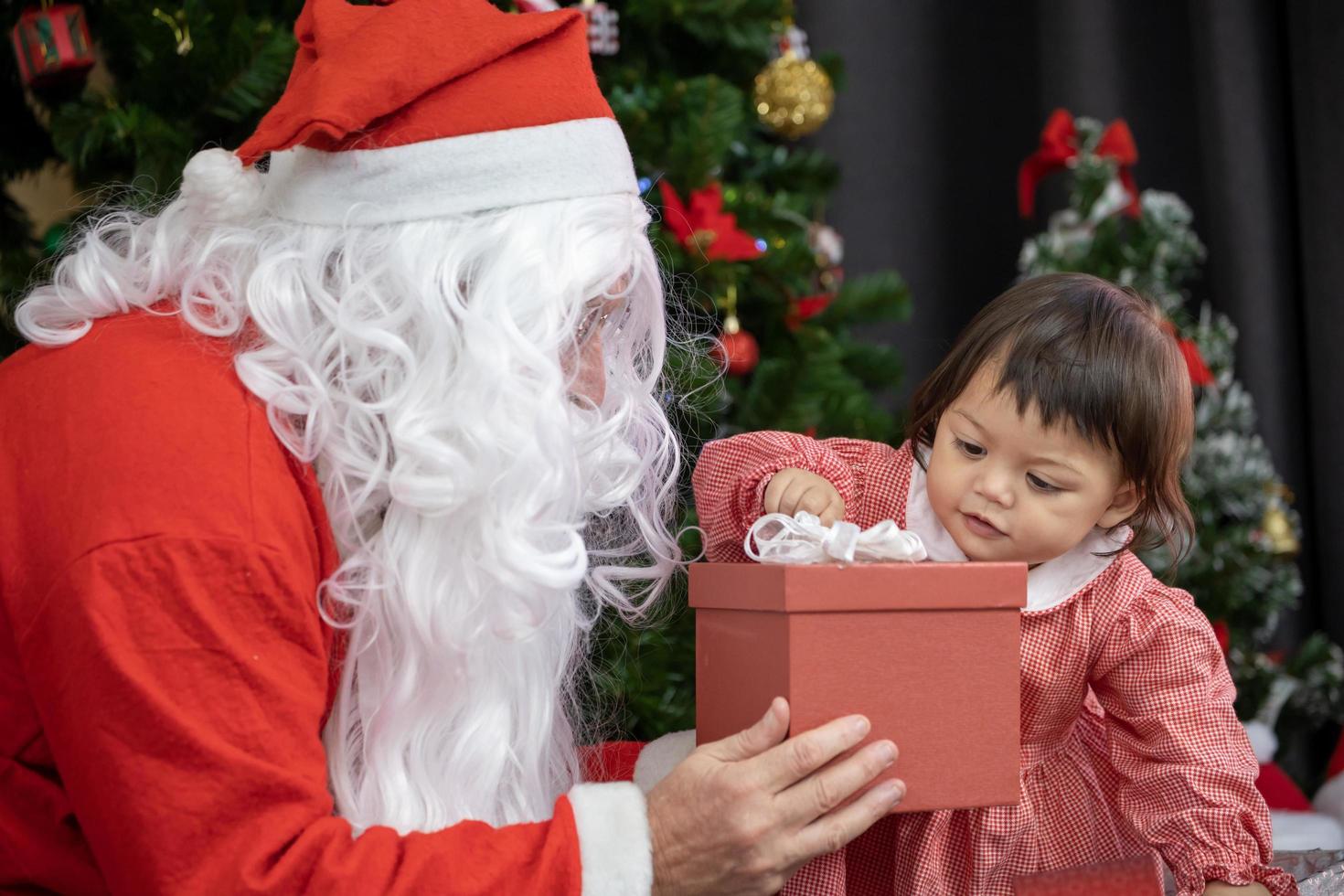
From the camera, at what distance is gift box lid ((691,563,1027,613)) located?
123cm

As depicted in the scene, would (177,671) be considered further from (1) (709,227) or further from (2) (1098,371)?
(1) (709,227)

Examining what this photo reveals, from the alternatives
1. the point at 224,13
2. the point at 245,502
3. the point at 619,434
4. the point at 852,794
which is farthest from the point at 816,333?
the point at 245,502

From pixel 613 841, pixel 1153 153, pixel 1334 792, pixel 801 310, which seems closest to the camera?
pixel 613 841

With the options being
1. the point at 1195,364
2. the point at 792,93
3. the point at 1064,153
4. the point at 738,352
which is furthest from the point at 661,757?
the point at 1064,153

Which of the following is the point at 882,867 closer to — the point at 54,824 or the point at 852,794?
the point at 852,794

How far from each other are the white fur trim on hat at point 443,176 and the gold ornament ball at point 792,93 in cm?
127

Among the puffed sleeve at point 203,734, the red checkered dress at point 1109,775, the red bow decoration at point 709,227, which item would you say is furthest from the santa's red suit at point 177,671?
the red bow decoration at point 709,227

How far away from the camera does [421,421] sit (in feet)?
4.16

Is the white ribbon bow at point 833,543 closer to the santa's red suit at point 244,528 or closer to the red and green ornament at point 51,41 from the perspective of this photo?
the santa's red suit at point 244,528

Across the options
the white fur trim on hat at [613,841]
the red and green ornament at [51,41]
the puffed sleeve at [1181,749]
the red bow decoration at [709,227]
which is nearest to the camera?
the white fur trim on hat at [613,841]

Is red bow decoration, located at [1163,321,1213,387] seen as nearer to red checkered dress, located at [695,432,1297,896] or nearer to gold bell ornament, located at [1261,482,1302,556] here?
gold bell ornament, located at [1261,482,1302,556]

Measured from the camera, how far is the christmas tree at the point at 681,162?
6.70ft

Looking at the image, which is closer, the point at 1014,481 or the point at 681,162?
the point at 1014,481

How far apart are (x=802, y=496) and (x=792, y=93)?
1217 mm
